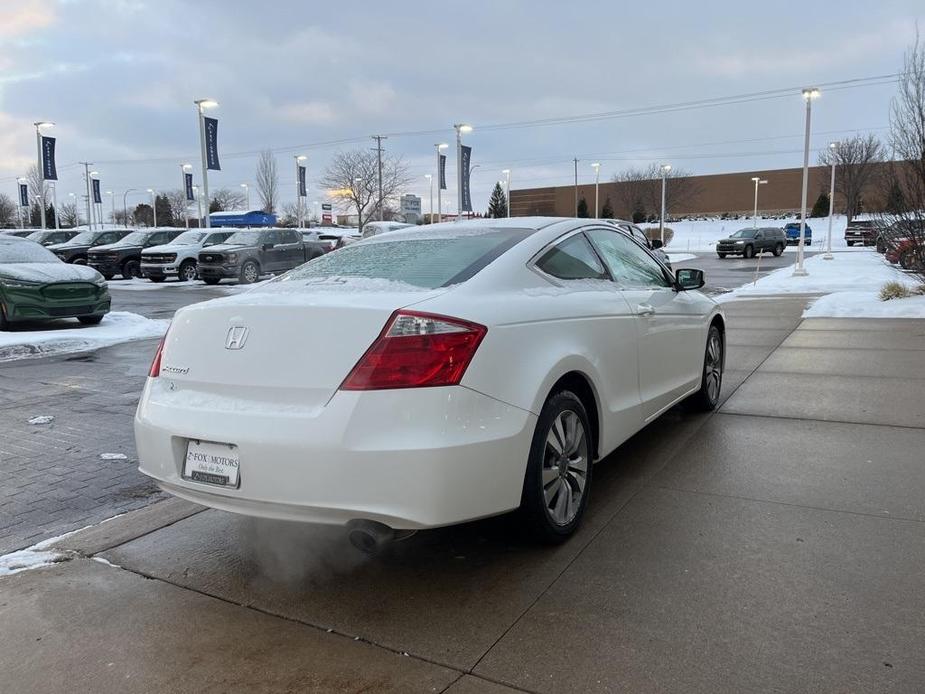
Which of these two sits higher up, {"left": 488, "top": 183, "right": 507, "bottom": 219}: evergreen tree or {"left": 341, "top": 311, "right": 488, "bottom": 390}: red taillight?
{"left": 488, "top": 183, "right": 507, "bottom": 219}: evergreen tree

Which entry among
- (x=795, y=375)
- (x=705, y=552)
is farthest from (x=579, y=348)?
(x=795, y=375)

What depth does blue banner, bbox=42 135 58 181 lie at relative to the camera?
39906 mm

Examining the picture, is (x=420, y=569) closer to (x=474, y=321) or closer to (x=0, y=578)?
(x=474, y=321)

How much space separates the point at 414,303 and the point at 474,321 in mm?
263

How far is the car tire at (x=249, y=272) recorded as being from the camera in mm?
22516

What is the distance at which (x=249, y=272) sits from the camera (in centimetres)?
2281

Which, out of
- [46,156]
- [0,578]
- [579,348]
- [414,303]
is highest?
[46,156]

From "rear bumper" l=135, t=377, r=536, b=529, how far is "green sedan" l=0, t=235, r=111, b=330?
10268 mm

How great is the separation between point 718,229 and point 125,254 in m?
65.1

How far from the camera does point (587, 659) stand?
262cm

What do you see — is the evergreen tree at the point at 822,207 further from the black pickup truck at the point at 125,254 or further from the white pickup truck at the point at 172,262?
the white pickup truck at the point at 172,262

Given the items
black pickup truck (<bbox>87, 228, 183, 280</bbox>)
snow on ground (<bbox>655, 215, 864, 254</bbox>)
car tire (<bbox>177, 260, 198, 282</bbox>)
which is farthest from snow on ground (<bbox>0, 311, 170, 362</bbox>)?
snow on ground (<bbox>655, 215, 864, 254</bbox>)

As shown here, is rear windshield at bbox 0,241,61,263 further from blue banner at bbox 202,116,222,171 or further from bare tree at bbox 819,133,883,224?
bare tree at bbox 819,133,883,224

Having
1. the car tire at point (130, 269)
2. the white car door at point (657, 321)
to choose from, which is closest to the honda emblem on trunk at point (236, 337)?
the white car door at point (657, 321)
